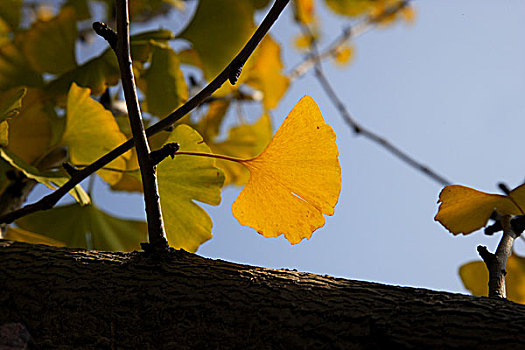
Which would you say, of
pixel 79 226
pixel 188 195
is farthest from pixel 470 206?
pixel 79 226

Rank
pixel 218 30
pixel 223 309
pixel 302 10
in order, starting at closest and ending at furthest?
pixel 223 309 < pixel 218 30 < pixel 302 10

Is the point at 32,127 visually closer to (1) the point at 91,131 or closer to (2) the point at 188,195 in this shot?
(1) the point at 91,131

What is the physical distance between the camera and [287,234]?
0.39 meters

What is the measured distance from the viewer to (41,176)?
456mm

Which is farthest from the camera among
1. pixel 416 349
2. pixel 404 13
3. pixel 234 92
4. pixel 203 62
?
pixel 404 13

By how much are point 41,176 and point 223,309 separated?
0.26m

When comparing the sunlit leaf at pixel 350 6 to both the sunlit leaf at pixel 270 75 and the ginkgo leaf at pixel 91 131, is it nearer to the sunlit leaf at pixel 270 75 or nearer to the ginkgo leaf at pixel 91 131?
the sunlit leaf at pixel 270 75

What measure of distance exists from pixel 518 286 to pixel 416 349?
312mm

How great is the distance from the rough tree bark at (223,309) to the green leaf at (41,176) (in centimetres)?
12

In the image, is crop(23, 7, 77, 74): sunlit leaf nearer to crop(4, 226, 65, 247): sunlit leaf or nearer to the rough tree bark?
crop(4, 226, 65, 247): sunlit leaf

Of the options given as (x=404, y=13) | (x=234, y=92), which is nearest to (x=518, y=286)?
(x=234, y=92)

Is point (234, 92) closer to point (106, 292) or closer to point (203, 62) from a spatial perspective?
point (203, 62)

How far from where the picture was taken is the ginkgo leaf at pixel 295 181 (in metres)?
0.37

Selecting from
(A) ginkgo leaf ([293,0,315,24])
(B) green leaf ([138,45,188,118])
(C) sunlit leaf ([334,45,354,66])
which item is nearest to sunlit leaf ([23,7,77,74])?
(B) green leaf ([138,45,188,118])
